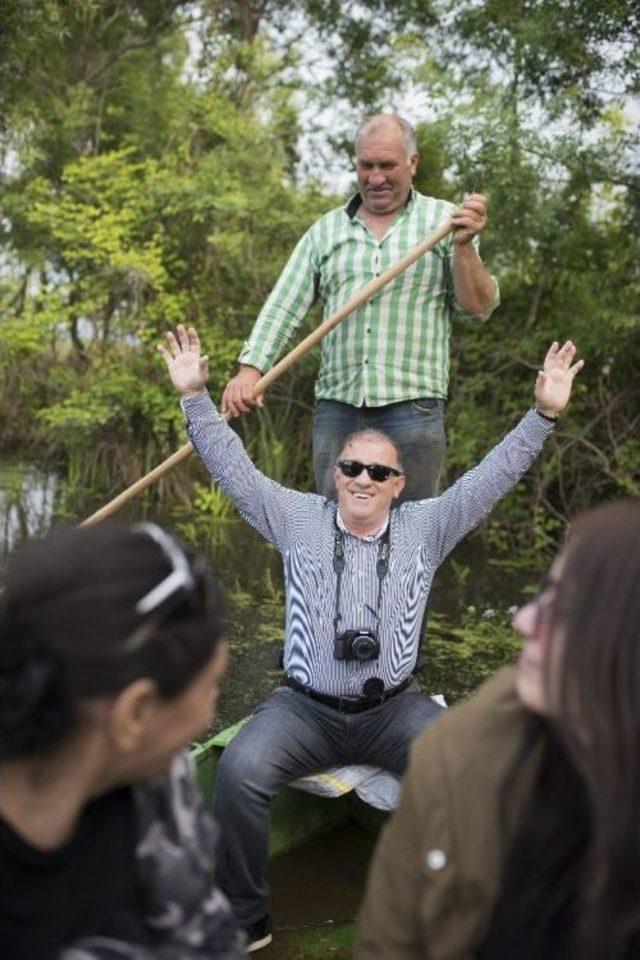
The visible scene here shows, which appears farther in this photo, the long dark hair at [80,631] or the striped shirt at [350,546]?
the striped shirt at [350,546]

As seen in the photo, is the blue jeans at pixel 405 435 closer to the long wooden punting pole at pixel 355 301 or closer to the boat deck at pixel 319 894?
the long wooden punting pole at pixel 355 301

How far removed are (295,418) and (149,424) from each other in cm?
130

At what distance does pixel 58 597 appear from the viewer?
4.70 feet

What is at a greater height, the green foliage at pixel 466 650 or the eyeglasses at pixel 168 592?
the eyeglasses at pixel 168 592

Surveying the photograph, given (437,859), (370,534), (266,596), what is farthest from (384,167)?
(266,596)

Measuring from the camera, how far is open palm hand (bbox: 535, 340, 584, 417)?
3148mm

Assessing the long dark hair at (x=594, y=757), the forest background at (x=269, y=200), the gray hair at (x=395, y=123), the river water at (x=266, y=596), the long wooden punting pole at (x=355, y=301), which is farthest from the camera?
the forest background at (x=269, y=200)

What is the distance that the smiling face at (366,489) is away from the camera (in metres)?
3.14

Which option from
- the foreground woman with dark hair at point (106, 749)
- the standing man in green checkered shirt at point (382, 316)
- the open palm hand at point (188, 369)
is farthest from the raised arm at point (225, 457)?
the foreground woman with dark hair at point (106, 749)

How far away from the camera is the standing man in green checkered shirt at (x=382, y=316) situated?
383 cm

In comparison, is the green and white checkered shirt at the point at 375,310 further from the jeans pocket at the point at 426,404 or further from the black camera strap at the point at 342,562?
the black camera strap at the point at 342,562

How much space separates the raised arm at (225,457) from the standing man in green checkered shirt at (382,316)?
571mm

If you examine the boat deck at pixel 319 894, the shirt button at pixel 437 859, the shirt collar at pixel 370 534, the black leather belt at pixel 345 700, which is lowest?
the boat deck at pixel 319 894

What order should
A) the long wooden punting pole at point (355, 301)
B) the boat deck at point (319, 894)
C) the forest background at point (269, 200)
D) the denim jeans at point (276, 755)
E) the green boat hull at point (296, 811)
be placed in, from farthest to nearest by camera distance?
1. the forest background at point (269, 200)
2. the long wooden punting pole at point (355, 301)
3. the green boat hull at point (296, 811)
4. the boat deck at point (319, 894)
5. the denim jeans at point (276, 755)
